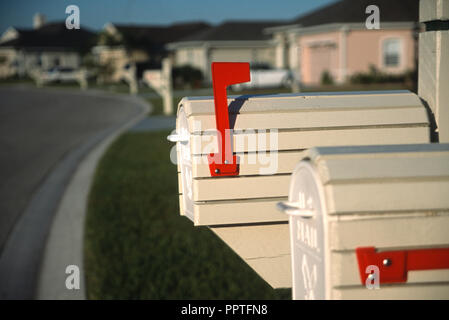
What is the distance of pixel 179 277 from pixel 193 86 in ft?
102

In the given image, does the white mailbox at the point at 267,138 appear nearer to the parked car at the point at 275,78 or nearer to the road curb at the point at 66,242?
the road curb at the point at 66,242

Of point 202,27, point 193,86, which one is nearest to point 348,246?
point 193,86

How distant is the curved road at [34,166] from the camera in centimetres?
560

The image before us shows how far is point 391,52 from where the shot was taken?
29.9 metres

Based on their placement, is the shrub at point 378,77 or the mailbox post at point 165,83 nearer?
the mailbox post at point 165,83

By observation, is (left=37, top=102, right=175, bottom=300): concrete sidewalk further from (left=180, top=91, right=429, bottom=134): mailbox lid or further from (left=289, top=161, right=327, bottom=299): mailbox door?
(left=289, top=161, right=327, bottom=299): mailbox door

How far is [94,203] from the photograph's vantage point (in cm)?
735

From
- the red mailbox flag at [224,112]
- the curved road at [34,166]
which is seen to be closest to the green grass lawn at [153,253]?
the curved road at [34,166]

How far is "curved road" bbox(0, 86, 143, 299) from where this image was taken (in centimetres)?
560

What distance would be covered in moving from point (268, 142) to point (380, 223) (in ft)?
2.24

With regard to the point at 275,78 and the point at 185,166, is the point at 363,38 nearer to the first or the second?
the point at 275,78

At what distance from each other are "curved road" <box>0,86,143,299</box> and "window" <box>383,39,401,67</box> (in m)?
14.0

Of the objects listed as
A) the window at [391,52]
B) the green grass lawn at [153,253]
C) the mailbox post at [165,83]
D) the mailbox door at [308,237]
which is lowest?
the green grass lawn at [153,253]

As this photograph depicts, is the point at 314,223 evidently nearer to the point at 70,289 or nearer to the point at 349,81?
the point at 70,289
